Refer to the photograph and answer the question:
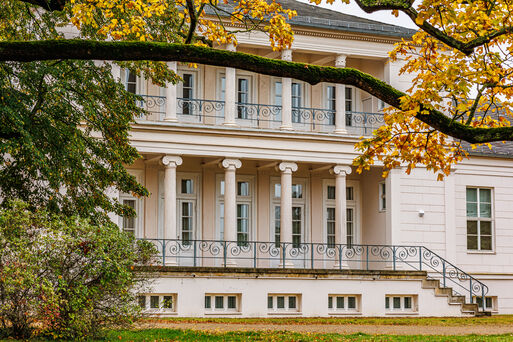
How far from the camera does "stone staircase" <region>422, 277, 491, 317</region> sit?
24891 millimetres

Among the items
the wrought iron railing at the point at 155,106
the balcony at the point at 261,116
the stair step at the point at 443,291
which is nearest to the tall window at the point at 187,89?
the balcony at the point at 261,116

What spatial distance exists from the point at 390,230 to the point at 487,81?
13206 mm

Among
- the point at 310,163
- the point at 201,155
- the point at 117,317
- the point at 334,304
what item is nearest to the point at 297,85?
the point at 310,163

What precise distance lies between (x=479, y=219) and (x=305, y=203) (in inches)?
226

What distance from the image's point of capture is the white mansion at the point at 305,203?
2417cm

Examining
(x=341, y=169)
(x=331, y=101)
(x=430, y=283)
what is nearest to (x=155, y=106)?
(x=341, y=169)

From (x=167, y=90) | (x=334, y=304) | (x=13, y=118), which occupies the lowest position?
(x=334, y=304)

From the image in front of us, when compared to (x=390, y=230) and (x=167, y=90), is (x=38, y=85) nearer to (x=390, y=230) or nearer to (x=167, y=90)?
(x=167, y=90)

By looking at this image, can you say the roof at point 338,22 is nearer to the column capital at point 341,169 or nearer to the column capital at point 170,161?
the column capital at point 341,169

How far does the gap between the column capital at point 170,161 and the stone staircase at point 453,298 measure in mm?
7882

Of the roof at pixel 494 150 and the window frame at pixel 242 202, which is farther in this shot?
the roof at pixel 494 150

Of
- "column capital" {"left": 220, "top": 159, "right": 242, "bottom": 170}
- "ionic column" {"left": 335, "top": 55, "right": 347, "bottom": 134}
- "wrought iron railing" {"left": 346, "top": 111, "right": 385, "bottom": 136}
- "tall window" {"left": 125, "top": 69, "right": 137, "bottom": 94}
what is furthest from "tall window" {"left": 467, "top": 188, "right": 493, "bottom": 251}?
"tall window" {"left": 125, "top": 69, "right": 137, "bottom": 94}

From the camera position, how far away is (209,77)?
88.9 feet

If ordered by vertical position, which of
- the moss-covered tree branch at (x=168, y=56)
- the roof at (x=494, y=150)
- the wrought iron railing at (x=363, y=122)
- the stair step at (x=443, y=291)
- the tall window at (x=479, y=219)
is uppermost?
the wrought iron railing at (x=363, y=122)
